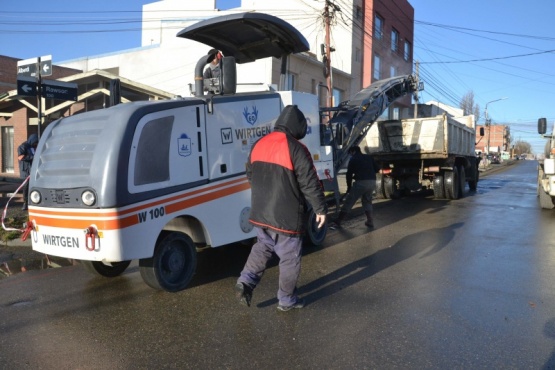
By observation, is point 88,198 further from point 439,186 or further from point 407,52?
point 407,52

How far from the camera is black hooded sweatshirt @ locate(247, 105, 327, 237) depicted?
4.12m

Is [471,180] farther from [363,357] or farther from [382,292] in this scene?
[363,357]

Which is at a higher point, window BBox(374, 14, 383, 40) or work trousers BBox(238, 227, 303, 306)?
window BBox(374, 14, 383, 40)

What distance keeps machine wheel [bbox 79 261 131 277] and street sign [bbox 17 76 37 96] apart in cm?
453

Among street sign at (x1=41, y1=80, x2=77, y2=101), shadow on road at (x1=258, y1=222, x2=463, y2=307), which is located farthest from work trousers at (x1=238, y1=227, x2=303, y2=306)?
street sign at (x1=41, y1=80, x2=77, y2=101)

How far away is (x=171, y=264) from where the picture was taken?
4887 mm

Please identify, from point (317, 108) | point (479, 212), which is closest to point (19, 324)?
point (317, 108)

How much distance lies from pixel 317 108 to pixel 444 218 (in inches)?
178

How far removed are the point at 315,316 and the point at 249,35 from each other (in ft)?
15.3

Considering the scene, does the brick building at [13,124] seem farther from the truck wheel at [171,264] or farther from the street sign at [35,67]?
the truck wheel at [171,264]

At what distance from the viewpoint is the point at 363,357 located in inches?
133

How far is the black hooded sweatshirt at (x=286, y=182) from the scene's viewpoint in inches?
162

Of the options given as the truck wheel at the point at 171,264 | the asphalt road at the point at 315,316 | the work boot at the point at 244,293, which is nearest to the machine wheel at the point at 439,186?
the asphalt road at the point at 315,316

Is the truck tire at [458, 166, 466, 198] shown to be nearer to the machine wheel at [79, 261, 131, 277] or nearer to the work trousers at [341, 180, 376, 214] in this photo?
the work trousers at [341, 180, 376, 214]
